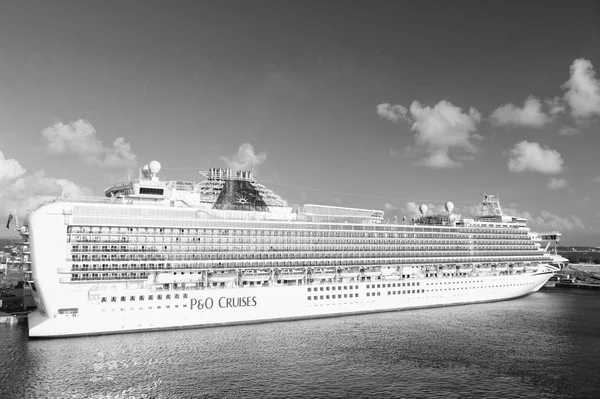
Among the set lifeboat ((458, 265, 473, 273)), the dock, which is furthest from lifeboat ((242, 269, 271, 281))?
the dock

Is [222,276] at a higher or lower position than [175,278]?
lower

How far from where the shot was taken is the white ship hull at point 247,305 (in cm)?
4425

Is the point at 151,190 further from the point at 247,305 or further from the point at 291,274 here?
the point at 291,274

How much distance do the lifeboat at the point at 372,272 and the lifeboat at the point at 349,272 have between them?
3.32 feet

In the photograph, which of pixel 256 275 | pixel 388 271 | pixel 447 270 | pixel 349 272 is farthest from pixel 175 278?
pixel 447 270

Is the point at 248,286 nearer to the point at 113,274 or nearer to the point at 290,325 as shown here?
the point at 290,325

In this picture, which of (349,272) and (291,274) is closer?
(291,274)

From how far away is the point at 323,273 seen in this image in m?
58.4

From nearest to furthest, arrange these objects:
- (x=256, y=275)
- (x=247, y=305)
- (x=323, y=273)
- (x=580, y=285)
Answer: (x=247, y=305), (x=256, y=275), (x=323, y=273), (x=580, y=285)

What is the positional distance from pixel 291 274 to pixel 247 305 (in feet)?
24.9

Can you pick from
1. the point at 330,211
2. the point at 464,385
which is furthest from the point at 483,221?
the point at 464,385

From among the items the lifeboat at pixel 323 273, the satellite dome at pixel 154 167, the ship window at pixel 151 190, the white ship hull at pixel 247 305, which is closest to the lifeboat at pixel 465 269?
the white ship hull at pixel 247 305

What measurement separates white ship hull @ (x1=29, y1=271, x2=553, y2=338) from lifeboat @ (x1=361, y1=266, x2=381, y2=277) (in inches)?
54.0

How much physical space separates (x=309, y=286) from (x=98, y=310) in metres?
24.5
